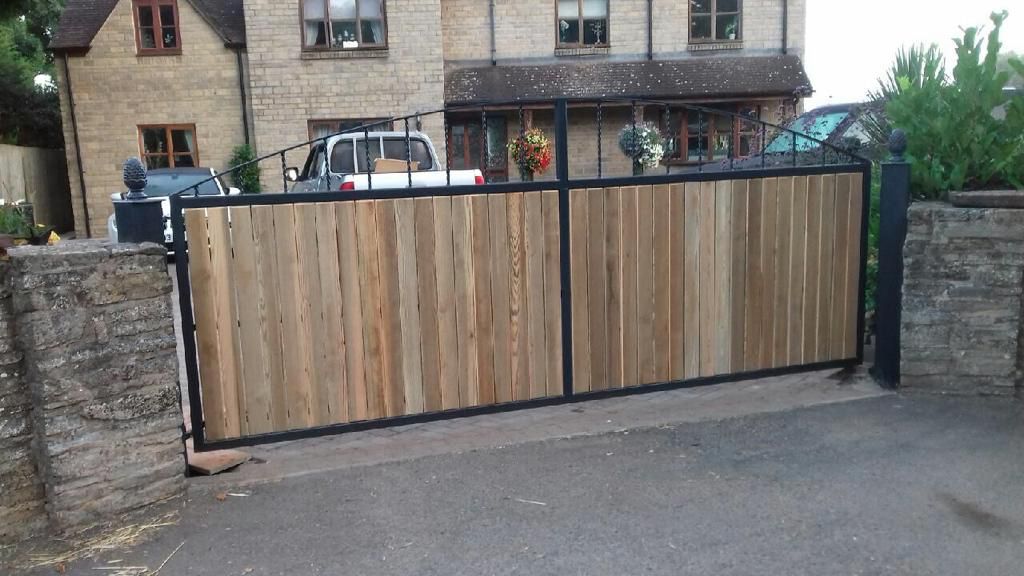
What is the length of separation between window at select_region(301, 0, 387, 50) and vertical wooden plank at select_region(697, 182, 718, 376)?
15.0 meters

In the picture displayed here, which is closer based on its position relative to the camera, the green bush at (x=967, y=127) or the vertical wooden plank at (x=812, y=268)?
the green bush at (x=967, y=127)

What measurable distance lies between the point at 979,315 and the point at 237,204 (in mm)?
4802

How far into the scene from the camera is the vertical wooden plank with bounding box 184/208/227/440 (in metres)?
4.45

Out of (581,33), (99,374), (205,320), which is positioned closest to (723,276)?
(205,320)

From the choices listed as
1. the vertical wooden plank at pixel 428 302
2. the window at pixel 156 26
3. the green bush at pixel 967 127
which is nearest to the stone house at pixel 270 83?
the window at pixel 156 26

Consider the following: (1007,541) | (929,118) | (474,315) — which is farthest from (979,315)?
(474,315)

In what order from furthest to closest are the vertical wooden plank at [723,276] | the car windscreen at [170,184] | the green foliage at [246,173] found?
the green foliage at [246,173]
the car windscreen at [170,184]
the vertical wooden plank at [723,276]

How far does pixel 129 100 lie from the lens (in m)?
18.9

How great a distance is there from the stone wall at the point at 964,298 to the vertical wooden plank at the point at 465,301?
2978 millimetres

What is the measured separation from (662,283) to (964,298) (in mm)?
2022

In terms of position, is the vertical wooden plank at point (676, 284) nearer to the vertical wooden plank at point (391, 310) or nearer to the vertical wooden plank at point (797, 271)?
the vertical wooden plank at point (797, 271)

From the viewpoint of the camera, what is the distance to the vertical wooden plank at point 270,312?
4.59m

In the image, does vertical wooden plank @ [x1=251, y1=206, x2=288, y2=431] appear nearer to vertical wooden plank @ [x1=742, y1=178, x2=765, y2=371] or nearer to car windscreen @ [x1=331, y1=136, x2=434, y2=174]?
vertical wooden plank @ [x1=742, y1=178, x2=765, y2=371]

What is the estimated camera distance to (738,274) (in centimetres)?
567
